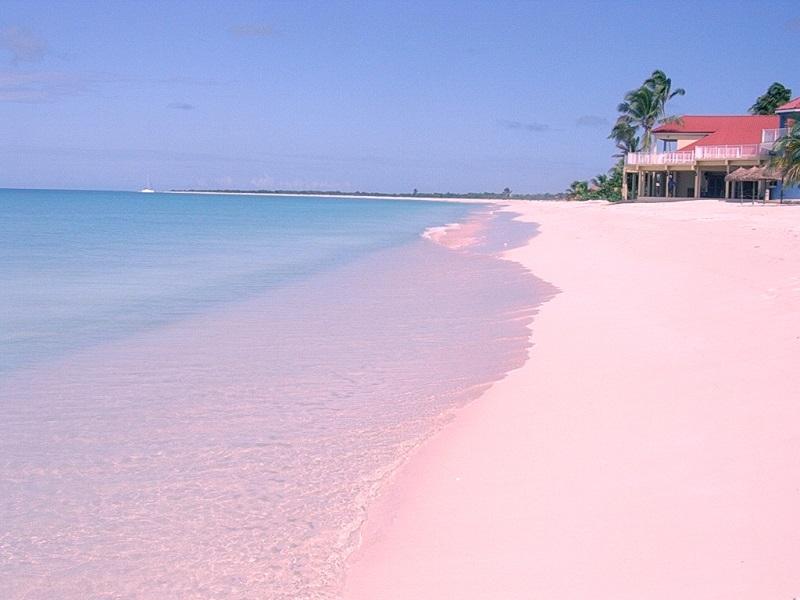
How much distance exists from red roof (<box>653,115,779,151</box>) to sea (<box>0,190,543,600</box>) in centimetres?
3706

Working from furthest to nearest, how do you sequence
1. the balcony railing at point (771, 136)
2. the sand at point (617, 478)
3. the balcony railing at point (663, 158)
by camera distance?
the balcony railing at point (663, 158) < the balcony railing at point (771, 136) < the sand at point (617, 478)

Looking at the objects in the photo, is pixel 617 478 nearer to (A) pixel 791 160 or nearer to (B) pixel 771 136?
(A) pixel 791 160

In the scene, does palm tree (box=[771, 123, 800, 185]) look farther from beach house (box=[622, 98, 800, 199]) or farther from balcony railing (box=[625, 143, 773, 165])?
balcony railing (box=[625, 143, 773, 165])

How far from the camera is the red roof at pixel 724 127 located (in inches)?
1858

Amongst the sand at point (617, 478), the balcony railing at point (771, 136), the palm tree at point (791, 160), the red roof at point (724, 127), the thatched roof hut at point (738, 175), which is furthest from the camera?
the red roof at point (724, 127)

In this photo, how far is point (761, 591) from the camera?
357 cm

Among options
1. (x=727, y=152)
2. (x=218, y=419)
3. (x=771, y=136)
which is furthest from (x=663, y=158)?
(x=218, y=419)

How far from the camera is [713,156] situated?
42.3 metres

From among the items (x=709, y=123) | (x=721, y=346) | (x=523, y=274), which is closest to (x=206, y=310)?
(x=523, y=274)

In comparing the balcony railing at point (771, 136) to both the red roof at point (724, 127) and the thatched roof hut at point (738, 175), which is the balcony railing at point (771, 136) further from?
the red roof at point (724, 127)

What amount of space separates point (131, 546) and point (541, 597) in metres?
2.33

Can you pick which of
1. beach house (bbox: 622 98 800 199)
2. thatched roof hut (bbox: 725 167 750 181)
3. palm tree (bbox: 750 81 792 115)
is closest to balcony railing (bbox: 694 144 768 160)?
beach house (bbox: 622 98 800 199)

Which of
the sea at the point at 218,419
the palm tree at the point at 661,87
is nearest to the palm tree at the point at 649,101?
the palm tree at the point at 661,87

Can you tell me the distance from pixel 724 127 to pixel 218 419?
50338mm
